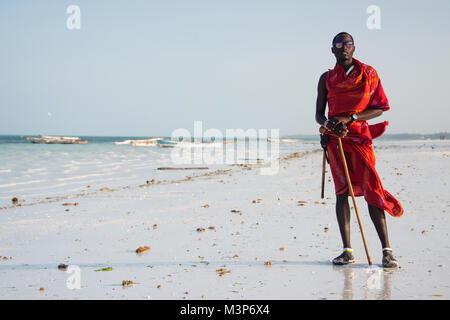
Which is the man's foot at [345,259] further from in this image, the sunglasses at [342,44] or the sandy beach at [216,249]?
the sunglasses at [342,44]

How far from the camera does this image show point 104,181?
39.9ft

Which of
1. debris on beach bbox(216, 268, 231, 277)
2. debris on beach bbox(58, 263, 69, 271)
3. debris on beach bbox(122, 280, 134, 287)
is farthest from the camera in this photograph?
debris on beach bbox(58, 263, 69, 271)

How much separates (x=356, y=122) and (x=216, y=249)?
1.92 m

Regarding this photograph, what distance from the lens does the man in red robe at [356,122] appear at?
12.9 feet

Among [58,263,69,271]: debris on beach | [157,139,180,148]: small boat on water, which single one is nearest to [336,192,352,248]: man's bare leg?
[58,263,69,271]: debris on beach

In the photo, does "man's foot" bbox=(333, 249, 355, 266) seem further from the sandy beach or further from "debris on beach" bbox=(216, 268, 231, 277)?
"debris on beach" bbox=(216, 268, 231, 277)

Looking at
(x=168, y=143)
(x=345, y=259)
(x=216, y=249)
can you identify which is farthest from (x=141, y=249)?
(x=168, y=143)

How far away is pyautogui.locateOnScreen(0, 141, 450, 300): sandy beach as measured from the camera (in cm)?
329

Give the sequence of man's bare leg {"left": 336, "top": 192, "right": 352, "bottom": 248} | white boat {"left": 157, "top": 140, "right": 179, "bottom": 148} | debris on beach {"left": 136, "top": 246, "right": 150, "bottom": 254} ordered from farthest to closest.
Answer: white boat {"left": 157, "top": 140, "right": 179, "bottom": 148} < debris on beach {"left": 136, "top": 246, "right": 150, "bottom": 254} < man's bare leg {"left": 336, "top": 192, "right": 352, "bottom": 248}

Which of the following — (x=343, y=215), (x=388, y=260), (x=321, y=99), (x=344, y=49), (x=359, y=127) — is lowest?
(x=388, y=260)

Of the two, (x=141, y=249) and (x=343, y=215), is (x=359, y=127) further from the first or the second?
(x=141, y=249)

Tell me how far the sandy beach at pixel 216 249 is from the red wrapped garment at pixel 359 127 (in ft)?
2.15

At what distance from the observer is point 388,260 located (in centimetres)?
381
